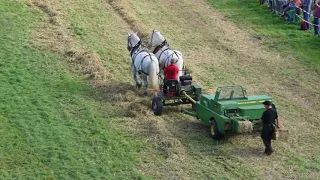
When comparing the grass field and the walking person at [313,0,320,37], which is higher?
the walking person at [313,0,320,37]

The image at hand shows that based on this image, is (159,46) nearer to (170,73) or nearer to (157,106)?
(170,73)

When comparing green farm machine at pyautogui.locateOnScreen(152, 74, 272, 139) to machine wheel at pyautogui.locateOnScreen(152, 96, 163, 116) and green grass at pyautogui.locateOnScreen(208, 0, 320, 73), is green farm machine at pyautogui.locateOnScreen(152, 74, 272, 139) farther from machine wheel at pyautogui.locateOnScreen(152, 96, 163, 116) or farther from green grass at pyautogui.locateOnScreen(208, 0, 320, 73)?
green grass at pyautogui.locateOnScreen(208, 0, 320, 73)

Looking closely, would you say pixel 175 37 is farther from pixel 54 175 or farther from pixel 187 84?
pixel 54 175

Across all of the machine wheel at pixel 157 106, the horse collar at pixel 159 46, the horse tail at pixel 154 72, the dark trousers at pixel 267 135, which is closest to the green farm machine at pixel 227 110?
the machine wheel at pixel 157 106

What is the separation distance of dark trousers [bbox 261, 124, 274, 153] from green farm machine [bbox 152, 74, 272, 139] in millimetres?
330

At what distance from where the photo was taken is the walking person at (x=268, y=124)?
15.4 m

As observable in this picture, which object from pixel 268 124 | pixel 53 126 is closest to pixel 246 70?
pixel 268 124

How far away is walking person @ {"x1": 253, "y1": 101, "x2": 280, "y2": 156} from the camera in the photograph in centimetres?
1543

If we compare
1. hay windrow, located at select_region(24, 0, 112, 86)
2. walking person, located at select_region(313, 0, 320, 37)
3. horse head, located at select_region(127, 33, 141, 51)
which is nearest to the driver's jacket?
horse head, located at select_region(127, 33, 141, 51)

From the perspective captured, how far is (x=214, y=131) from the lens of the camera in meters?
16.4

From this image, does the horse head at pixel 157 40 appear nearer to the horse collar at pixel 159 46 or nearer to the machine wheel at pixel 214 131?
the horse collar at pixel 159 46

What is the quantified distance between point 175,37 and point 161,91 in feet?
23.4

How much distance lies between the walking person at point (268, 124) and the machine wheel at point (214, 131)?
3.85 ft

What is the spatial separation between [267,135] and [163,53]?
5.46m
